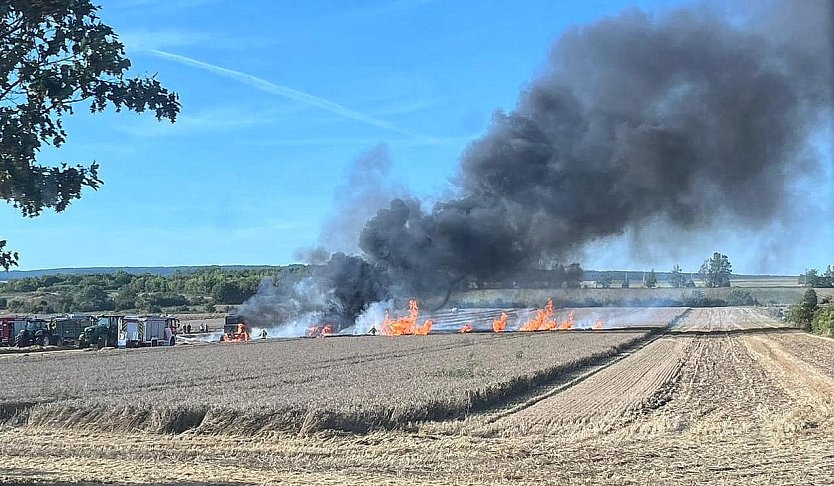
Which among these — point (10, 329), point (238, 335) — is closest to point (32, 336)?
point (10, 329)

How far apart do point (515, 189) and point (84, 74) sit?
57.6 m

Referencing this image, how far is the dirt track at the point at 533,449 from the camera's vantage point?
12961mm

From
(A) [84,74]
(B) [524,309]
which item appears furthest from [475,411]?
(B) [524,309]

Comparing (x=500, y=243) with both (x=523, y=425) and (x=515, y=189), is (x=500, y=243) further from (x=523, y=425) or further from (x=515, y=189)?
(x=523, y=425)

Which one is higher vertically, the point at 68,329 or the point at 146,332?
the point at 68,329

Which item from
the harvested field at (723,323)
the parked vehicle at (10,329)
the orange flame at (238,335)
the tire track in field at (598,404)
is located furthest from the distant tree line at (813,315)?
the parked vehicle at (10,329)

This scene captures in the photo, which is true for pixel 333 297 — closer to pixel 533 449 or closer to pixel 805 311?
pixel 805 311

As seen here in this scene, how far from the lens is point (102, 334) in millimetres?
55000

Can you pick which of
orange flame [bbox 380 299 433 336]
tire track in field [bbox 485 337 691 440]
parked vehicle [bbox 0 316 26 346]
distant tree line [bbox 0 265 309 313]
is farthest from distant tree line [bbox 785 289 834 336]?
parked vehicle [bbox 0 316 26 346]

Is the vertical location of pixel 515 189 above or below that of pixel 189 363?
above

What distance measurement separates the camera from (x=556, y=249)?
219 feet

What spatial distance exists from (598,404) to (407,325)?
4561 centimetres

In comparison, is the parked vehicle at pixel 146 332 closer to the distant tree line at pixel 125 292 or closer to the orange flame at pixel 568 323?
the distant tree line at pixel 125 292

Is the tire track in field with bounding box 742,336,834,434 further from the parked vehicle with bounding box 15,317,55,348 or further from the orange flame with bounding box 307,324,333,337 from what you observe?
the parked vehicle with bounding box 15,317,55,348
